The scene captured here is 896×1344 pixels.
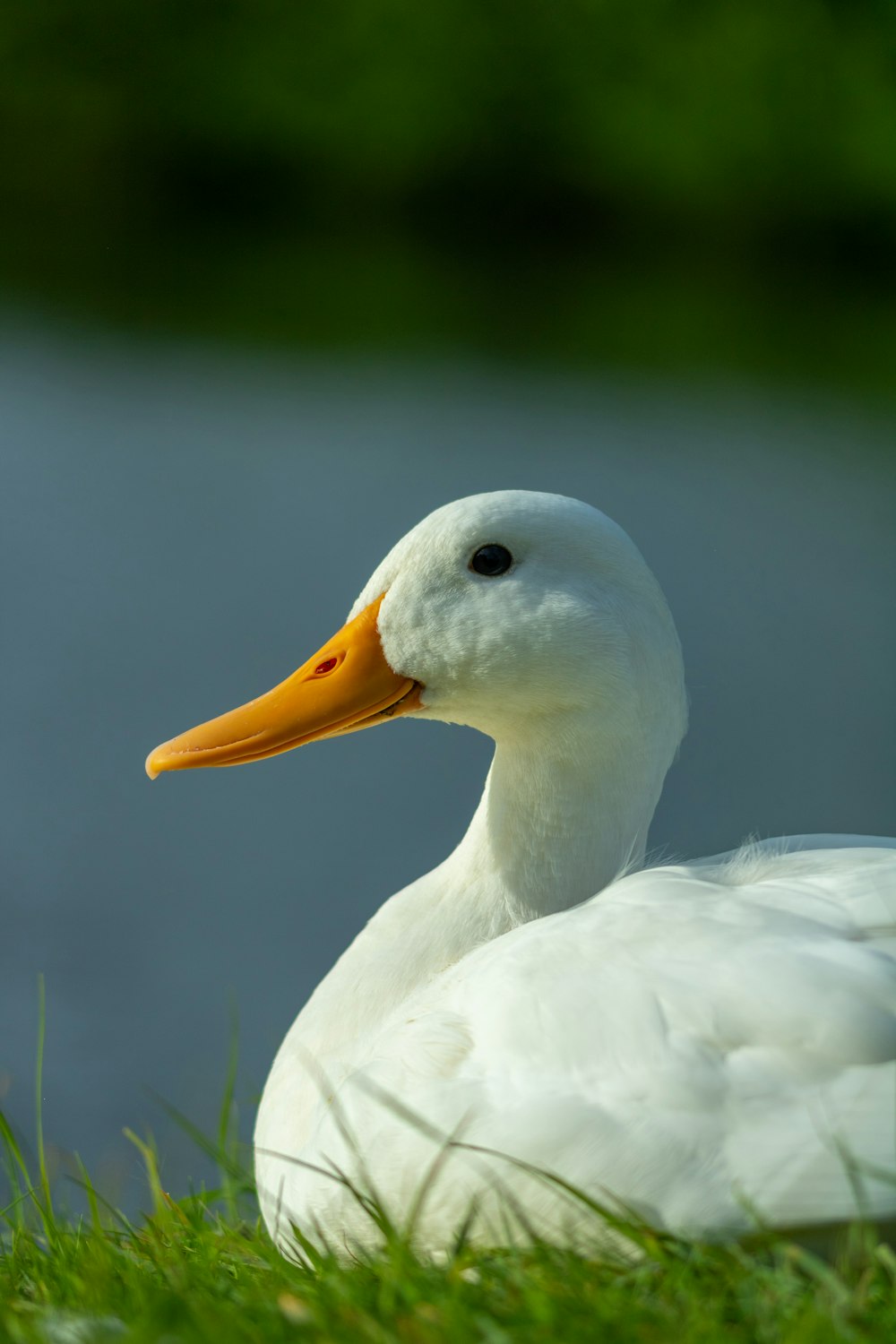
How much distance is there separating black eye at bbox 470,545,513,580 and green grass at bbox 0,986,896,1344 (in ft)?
4.06

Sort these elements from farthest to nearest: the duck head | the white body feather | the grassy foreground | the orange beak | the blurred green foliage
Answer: the blurred green foliage
the orange beak
the duck head
the white body feather
the grassy foreground

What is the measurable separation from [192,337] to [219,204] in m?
12.3

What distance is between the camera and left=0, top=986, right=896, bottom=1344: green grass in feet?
5.61

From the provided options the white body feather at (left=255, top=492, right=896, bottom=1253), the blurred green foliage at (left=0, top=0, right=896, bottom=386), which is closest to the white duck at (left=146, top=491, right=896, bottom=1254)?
the white body feather at (left=255, top=492, right=896, bottom=1253)

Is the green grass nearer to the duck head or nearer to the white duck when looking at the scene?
the white duck

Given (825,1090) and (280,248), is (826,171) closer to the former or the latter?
(280,248)

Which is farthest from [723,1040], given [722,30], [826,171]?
[722,30]

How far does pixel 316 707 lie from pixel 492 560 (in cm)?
48

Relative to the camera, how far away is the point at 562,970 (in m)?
2.31

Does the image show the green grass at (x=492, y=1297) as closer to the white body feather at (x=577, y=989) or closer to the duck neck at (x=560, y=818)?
the white body feather at (x=577, y=989)

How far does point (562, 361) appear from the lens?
24000 millimetres

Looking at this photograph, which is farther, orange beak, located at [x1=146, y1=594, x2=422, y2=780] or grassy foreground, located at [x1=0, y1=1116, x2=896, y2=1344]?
orange beak, located at [x1=146, y1=594, x2=422, y2=780]

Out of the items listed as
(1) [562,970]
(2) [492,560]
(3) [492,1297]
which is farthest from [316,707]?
(3) [492,1297]

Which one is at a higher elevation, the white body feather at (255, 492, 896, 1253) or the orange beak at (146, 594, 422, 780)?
the orange beak at (146, 594, 422, 780)
